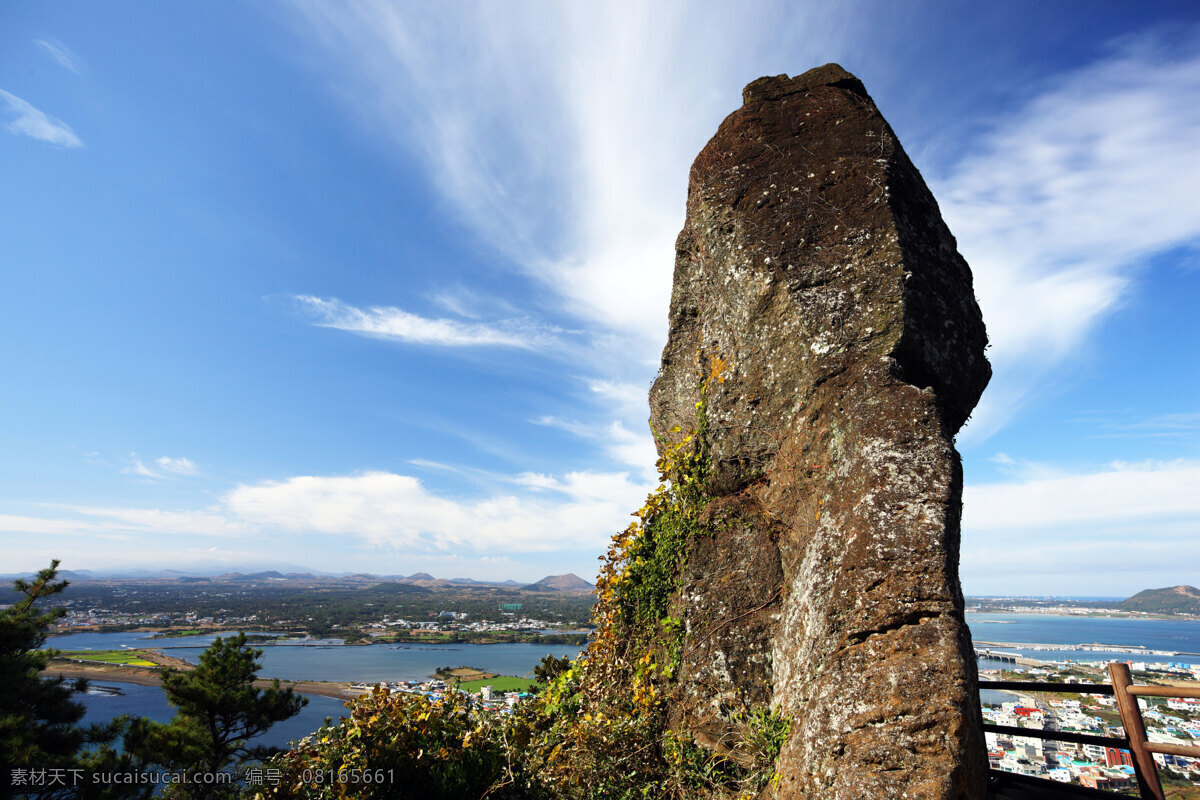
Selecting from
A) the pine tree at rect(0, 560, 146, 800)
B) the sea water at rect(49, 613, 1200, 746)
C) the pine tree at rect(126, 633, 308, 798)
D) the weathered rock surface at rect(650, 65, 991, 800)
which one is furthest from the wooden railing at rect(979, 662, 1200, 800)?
the sea water at rect(49, 613, 1200, 746)

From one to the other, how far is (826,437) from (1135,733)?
3481 millimetres

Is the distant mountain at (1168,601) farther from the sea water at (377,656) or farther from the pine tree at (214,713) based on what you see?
the pine tree at (214,713)

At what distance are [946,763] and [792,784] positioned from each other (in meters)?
1.24

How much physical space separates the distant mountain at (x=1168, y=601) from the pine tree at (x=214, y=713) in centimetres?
10115

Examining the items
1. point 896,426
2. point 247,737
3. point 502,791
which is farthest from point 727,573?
point 247,737

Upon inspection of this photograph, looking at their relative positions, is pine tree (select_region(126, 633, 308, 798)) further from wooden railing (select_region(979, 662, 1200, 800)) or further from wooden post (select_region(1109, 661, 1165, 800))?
wooden post (select_region(1109, 661, 1165, 800))

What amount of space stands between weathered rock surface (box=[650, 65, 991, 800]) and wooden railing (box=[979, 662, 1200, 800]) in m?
1.43

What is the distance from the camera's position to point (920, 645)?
12.1 ft

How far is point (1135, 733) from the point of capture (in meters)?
4.67

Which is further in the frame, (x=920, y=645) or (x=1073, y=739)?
(x=1073, y=739)

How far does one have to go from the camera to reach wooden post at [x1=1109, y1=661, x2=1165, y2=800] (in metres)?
4.46

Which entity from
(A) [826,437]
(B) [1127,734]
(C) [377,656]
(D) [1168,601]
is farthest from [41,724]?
(D) [1168,601]

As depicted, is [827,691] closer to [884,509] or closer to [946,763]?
[946,763]

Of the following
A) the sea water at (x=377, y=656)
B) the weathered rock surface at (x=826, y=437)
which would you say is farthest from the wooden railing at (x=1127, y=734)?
the sea water at (x=377, y=656)
